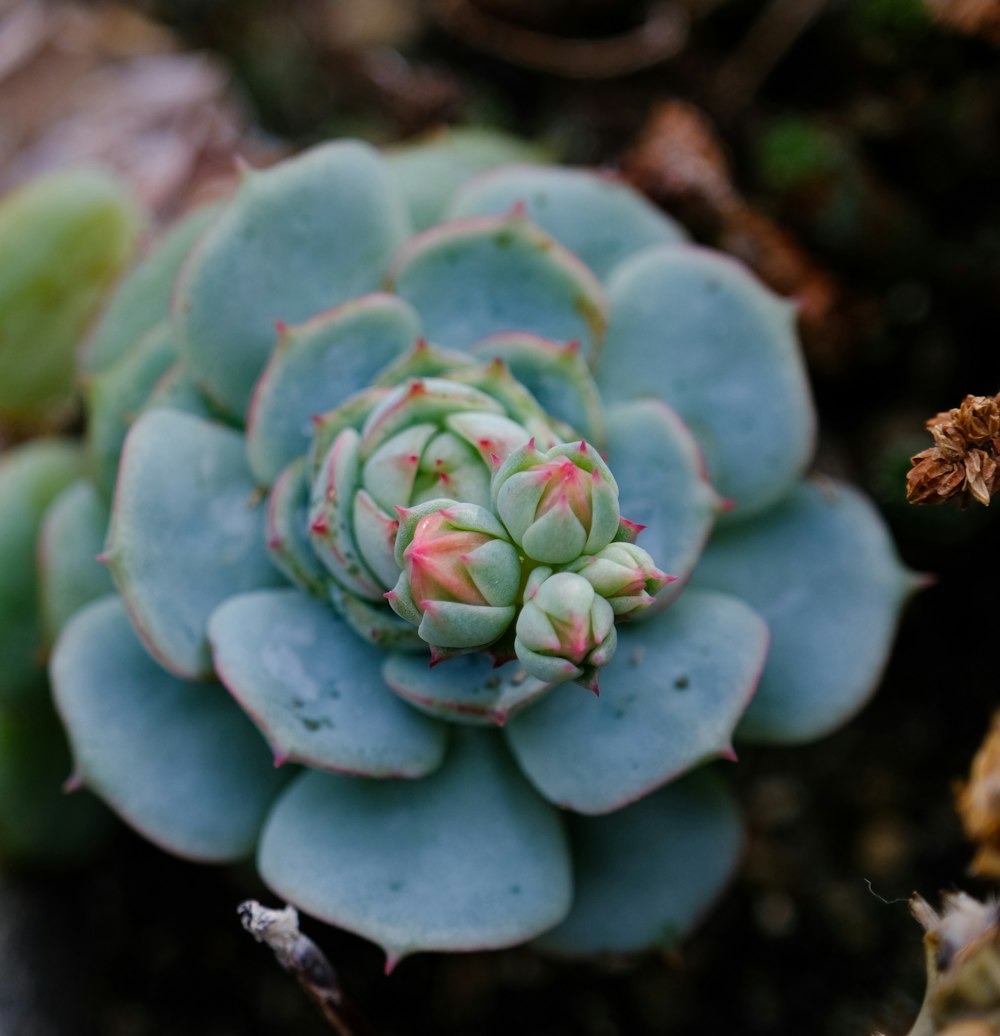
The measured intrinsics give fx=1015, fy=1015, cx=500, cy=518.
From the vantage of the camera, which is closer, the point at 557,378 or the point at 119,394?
the point at 557,378

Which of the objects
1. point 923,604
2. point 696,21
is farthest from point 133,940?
point 696,21

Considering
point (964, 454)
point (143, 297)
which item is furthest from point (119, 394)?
point (964, 454)

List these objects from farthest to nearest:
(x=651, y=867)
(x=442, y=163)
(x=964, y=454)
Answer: (x=442, y=163) < (x=651, y=867) < (x=964, y=454)

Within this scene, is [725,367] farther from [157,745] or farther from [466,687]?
[157,745]

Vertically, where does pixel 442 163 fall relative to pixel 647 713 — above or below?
above

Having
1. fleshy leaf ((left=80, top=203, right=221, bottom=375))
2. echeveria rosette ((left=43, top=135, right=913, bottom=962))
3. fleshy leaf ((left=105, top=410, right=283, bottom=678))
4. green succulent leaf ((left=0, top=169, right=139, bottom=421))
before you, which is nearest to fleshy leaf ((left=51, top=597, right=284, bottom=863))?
echeveria rosette ((left=43, top=135, right=913, bottom=962))

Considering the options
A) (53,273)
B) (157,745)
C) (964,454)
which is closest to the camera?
(964,454)

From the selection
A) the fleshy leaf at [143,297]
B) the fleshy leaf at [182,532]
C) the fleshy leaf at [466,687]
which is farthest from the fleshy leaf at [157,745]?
the fleshy leaf at [143,297]
